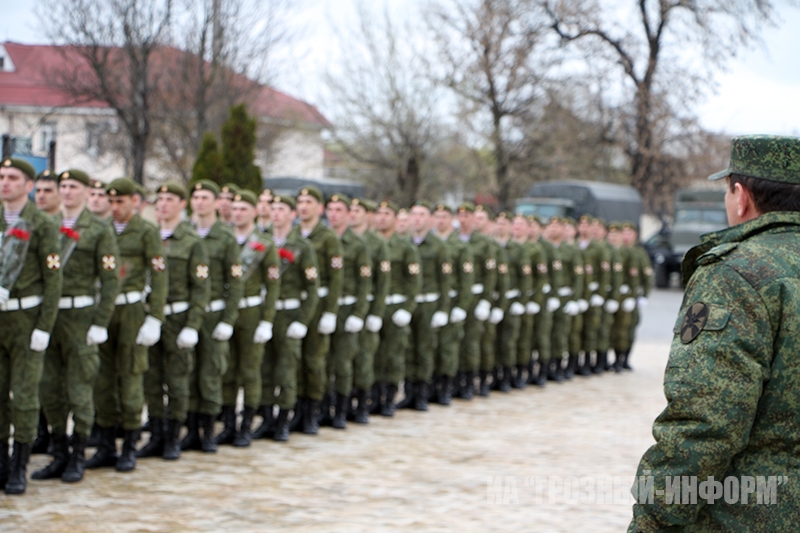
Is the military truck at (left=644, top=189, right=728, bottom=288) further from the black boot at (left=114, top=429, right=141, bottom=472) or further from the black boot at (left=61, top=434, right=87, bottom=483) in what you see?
the black boot at (left=61, top=434, right=87, bottom=483)

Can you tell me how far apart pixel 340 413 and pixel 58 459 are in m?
2.96

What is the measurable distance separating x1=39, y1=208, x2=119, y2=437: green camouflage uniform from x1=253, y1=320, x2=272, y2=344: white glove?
58.9 inches

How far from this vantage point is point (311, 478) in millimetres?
6910

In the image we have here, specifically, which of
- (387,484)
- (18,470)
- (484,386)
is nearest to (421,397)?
(484,386)

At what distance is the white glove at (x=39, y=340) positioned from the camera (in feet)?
19.6

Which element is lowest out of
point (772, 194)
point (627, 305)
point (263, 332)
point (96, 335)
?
point (627, 305)

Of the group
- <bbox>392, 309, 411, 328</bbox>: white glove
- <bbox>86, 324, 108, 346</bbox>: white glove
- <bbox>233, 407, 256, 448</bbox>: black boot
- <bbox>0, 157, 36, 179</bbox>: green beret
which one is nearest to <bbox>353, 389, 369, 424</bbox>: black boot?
<bbox>392, 309, 411, 328</bbox>: white glove

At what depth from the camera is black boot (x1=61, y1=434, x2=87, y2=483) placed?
6.48m

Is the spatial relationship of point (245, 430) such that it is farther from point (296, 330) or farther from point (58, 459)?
point (58, 459)

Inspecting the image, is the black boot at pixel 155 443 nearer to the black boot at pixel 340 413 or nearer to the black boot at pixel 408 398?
the black boot at pixel 340 413

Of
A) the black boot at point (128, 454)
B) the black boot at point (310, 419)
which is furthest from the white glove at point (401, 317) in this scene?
the black boot at point (128, 454)

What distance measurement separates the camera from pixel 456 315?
10703 mm

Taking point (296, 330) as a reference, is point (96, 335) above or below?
above

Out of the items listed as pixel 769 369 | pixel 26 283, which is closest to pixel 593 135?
pixel 26 283
